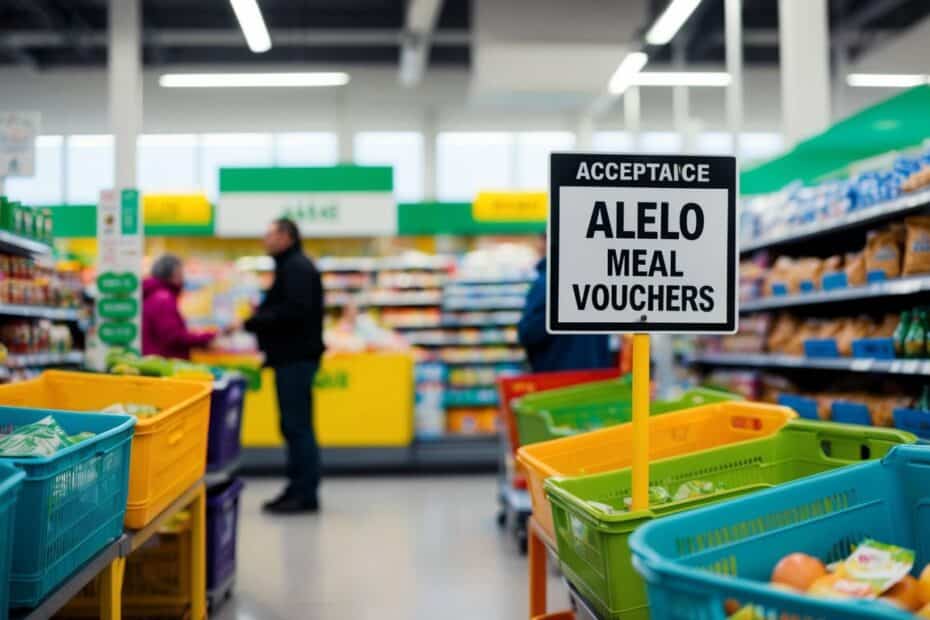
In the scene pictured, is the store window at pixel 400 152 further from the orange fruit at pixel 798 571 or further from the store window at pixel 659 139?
the orange fruit at pixel 798 571

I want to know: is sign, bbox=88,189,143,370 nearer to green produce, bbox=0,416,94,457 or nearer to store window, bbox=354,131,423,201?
green produce, bbox=0,416,94,457

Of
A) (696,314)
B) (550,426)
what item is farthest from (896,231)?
(696,314)

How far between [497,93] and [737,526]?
953cm

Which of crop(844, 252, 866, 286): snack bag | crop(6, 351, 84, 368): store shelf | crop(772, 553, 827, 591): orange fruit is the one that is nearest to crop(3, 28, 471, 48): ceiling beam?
crop(6, 351, 84, 368): store shelf

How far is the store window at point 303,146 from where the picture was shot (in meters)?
17.4

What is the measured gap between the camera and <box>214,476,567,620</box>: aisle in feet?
13.2

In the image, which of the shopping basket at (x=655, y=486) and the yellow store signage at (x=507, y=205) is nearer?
the shopping basket at (x=655, y=486)

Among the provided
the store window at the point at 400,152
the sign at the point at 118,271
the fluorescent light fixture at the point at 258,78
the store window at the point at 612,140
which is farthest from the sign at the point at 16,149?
the store window at the point at 612,140

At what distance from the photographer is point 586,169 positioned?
216 cm

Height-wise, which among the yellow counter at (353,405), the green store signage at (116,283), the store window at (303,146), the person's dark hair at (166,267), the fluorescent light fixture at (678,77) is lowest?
the yellow counter at (353,405)

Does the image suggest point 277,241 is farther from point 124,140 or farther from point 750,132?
point 750,132

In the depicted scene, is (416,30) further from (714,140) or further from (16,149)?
(16,149)

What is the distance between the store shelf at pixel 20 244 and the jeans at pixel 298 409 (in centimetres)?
161

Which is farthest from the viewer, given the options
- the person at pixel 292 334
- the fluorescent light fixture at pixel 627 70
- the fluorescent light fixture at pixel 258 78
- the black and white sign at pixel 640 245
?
the fluorescent light fixture at pixel 258 78
